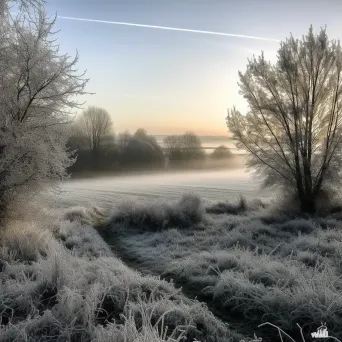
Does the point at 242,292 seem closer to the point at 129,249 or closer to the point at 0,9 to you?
the point at 129,249

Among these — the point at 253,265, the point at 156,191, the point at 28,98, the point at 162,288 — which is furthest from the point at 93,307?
the point at 156,191

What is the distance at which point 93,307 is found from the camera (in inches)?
221

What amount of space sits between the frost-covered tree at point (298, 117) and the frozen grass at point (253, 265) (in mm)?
3300

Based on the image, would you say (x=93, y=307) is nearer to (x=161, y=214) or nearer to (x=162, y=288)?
(x=162, y=288)

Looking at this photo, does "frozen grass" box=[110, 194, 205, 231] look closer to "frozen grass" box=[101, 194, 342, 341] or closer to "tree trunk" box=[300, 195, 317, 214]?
"frozen grass" box=[101, 194, 342, 341]

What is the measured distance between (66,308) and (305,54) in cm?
1675

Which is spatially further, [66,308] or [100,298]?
[100,298]

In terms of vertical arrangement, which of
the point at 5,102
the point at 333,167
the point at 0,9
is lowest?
the point at 333,167

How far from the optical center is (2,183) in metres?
10.6

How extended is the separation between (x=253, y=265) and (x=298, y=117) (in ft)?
38.4

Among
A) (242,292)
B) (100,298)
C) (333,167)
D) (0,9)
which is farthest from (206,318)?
(333,167)

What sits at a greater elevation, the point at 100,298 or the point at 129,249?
the point at 100,298

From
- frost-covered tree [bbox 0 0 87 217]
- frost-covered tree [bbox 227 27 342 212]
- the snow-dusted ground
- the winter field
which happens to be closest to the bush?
the snow-dusted ground

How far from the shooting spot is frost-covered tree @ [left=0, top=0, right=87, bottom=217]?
10.2 meters
